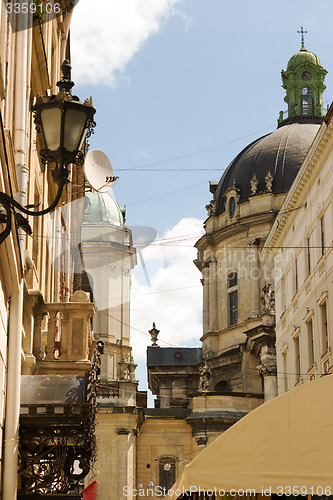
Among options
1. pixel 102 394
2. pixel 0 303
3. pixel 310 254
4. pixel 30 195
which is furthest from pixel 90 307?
pixel 102 394

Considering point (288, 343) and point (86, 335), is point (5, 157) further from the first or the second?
point (288, 343)

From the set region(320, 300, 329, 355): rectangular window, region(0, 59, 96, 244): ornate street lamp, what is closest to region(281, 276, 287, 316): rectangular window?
region(320, 300, 329, 355): rectangular window

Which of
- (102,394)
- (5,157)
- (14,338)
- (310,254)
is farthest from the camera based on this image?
(102,394)

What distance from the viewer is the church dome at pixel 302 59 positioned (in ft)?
258

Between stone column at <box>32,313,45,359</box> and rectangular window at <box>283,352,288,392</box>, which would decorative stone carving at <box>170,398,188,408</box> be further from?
stone column at <box>32,313,45,359</box>

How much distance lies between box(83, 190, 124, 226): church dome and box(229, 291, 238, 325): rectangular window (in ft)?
30.3

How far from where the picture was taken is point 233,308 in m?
67.8

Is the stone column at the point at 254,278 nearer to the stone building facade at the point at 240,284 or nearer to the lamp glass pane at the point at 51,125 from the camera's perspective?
the stone building facade at the point at 240,284

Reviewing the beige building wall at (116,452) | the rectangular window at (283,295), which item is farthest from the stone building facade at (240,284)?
the rectangular window at (283,295)

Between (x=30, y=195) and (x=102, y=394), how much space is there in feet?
A: 132

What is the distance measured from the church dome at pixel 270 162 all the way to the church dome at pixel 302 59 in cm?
836

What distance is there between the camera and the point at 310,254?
3431 cm

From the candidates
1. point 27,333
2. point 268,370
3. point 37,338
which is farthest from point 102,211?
point 27,333

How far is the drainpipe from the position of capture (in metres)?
13.8
